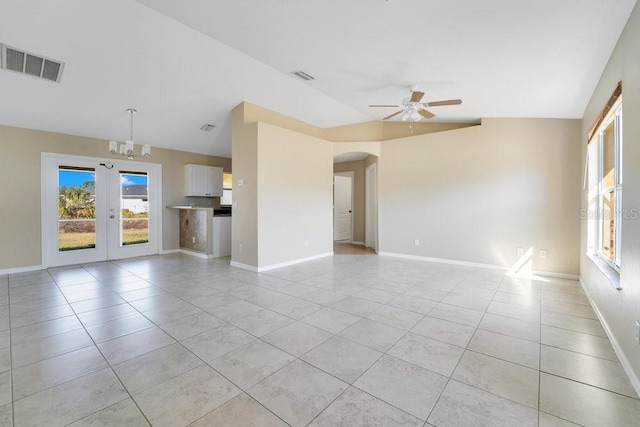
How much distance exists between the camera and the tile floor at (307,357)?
61.8 inches

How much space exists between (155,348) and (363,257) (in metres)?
4.52

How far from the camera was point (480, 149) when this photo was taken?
5074 mm

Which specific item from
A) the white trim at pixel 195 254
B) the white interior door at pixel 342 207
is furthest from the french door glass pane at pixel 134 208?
the white interior door at pixel 342 207

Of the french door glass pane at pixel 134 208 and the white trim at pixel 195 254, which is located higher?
the french door glass pane at pixel 134 208

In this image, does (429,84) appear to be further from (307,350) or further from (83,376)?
(83,376)

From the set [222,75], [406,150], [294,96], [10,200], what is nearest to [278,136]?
[294,96]

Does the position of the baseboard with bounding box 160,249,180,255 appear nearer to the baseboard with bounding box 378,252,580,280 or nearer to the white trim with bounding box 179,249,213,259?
the white trim with bounding box 179,249,213,259

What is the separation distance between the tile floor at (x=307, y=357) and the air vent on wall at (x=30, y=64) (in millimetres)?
2947

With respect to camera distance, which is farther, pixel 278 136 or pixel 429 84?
pixel 278 136

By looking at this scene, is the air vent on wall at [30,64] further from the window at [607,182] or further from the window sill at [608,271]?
the window sill at [608,271]

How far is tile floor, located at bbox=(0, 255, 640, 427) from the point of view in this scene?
1570 mm

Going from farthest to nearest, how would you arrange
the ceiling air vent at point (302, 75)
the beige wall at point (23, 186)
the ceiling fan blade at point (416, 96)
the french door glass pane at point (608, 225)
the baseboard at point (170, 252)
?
the baseboard at point (170, 252) → the beige wall at point (23, 186) → the ceiling air vent at point (302, 75) → the ceiling fan blade at point (416, 96) → the french door glass pane at point (608, 225)

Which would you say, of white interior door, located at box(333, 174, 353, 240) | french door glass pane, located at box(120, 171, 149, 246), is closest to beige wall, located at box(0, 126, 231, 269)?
french door glass pane, located at box(120, 171, 149, 246)

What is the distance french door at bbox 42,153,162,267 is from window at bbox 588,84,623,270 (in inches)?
306
